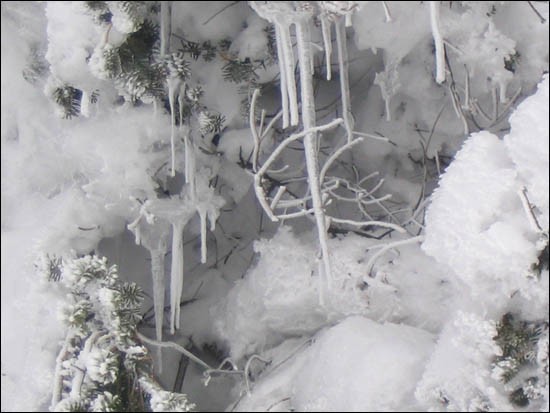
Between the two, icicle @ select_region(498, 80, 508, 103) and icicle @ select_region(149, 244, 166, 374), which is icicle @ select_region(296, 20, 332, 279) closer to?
icicle @ select_region(149, 244, 166, 374)

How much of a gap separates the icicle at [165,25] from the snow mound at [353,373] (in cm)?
85

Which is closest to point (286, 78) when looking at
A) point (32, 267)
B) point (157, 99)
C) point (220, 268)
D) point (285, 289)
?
point (157, 99)

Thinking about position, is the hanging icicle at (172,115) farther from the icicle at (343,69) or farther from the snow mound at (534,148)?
the snow mound at (534,148)

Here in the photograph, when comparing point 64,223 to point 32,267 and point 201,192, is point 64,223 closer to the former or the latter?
point 32,267

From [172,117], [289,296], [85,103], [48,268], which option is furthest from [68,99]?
[289,296]

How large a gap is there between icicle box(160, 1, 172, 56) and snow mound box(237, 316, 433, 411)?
0.85m

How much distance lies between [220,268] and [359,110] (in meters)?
0.75

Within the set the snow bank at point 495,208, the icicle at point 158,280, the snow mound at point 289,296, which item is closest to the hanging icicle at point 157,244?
the icicle at point 158,280

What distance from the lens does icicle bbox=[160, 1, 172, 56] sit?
133 cm

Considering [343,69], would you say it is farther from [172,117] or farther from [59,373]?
[59,373]

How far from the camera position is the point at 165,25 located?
1.34 meters

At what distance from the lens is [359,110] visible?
197 centimetres

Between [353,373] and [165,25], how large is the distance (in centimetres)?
95

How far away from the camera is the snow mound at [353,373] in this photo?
129 centimetres
